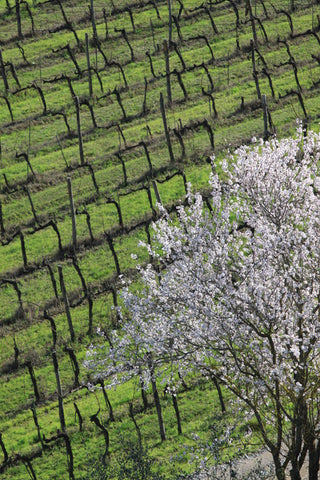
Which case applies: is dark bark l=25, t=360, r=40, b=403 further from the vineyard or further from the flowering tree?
the flowering tree

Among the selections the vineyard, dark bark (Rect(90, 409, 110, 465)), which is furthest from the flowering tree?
dark bark (Rect(90, 409, 110, 465))

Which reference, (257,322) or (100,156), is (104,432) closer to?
(257,322)

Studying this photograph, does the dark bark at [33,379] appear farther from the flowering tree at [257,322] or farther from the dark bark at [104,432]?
the flowering tree at [257,322]

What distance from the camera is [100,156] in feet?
112

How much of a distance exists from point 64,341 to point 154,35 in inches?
959

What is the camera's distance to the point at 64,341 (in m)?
24.4

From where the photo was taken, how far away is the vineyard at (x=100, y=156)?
839 inches

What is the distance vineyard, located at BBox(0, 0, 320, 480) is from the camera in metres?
21.3

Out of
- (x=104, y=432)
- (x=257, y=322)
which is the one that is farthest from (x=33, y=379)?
(x=257, y=322)

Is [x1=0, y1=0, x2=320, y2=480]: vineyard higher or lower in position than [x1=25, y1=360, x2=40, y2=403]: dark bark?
higher

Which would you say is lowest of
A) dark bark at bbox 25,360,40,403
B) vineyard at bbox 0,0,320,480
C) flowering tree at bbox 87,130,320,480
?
flowering tree at bbox 87,130,320,480

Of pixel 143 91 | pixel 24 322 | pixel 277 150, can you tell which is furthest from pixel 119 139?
pixel 277 150

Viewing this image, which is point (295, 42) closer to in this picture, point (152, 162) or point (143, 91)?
point (143, 91)

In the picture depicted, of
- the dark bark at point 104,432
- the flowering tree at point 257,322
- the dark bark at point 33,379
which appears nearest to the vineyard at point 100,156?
the dark bark at point 104,432
